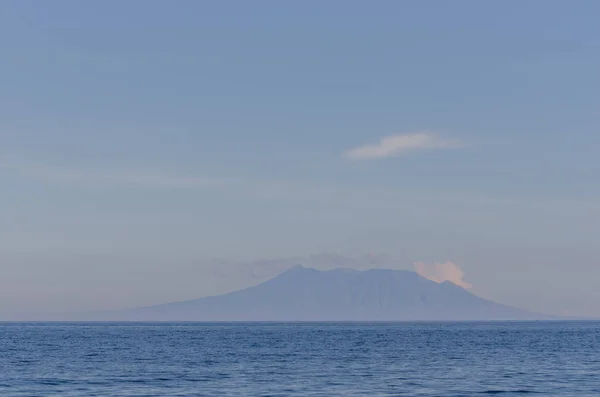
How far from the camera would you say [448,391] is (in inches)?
2349

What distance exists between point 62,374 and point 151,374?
27.3ft

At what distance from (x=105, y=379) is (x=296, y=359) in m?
28.2

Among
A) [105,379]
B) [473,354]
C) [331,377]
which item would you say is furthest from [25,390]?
[473,354]

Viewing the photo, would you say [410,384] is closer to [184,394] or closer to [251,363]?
[184,394]

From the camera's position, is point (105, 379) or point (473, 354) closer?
point (105, 379)

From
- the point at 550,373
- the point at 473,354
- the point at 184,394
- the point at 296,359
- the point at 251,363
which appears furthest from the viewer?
the point at 473,354

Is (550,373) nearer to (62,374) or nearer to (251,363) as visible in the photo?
(251,363)

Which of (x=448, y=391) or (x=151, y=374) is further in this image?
(x=151, y=374)

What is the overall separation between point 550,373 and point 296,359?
29715 millimetres

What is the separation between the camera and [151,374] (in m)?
74.0

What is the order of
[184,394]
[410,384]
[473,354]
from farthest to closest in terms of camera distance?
1. [473,354]
2. [410,384]
3. [184,394]

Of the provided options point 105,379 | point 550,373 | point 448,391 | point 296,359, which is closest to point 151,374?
point 105,379

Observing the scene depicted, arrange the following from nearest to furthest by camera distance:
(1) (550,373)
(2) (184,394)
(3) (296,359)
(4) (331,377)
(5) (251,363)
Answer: (2) (184,394) → (4) (331,377) → (1) (550,373) → (5) (251,363) → (3) (296,359)

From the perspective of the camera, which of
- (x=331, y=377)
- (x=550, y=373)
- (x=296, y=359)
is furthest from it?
(x=296, y=359)
